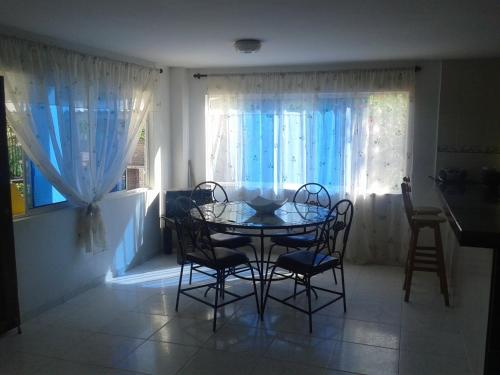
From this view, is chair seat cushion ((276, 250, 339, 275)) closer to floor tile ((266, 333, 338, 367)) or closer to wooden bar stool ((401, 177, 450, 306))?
floor tile ((266, 333, 338, 367))

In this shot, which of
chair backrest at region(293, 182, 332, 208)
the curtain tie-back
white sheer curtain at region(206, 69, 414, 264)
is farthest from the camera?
chair backrest at region(293, 182, 332, 208)

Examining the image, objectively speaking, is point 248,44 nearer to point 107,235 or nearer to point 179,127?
point 179,127

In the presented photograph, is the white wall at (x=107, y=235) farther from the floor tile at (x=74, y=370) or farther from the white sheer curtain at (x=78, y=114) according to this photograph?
the floor tile at (x=74, y=370)

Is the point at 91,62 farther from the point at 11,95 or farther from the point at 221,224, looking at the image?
the point at 221,224

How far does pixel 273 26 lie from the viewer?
9.66 feet

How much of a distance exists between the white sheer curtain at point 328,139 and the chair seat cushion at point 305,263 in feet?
5.25

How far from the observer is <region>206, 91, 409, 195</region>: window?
4.56 metres

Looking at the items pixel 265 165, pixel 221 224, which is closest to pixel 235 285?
pixel 221 224

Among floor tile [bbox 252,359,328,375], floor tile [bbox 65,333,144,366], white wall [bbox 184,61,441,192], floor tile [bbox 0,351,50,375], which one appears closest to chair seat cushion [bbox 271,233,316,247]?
floor tile [bbox 252,359,328,375]

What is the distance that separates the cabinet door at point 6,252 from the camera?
2.76 metres

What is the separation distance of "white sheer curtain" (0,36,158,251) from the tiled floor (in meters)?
0.78

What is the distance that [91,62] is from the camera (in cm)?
374

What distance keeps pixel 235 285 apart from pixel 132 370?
156cm

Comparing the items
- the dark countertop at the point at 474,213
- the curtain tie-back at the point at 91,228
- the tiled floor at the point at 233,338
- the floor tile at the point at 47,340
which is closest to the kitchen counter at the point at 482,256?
the dark countertop at the point at 474,213
